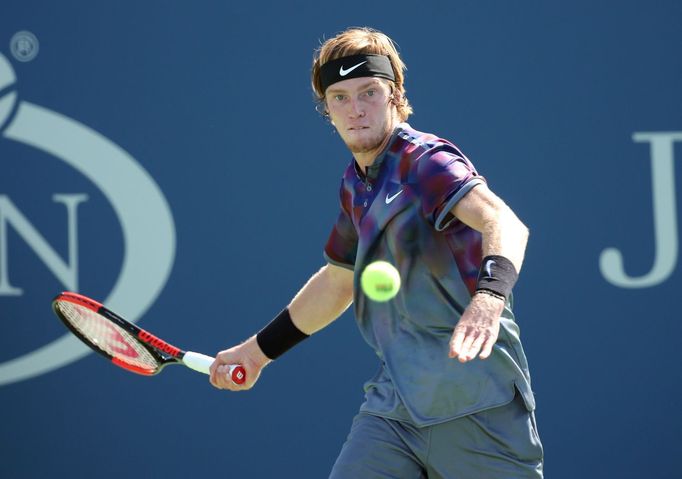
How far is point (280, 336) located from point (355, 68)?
0.94m

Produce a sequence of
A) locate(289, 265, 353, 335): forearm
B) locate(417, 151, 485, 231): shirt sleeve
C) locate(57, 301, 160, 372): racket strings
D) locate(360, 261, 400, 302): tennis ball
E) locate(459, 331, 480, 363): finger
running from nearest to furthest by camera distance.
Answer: locate(459, 331, 480, 363): finger < locate(417, 151, 485, 231): shirt sleeve < locate(360, 261, 400, 302): tennis ball < locate(289, 265, 353, 335): forearm < locate(57, 301, 160, 372): racket strings

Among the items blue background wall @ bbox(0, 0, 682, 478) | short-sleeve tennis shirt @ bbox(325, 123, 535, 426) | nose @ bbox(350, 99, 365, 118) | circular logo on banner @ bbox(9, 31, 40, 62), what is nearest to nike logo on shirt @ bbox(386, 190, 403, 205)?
short-sleeve tennis shirt @ bbox(325, 123, 535, 426)

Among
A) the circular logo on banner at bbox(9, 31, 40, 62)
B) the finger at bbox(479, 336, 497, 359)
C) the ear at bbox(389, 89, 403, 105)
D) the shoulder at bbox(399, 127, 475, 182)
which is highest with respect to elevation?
the circular logo on banner at bbox(9, 31, 40, 62)

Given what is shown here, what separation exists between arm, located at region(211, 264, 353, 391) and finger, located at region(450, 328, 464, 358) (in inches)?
46.0

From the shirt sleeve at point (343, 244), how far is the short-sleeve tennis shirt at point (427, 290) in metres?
0.32

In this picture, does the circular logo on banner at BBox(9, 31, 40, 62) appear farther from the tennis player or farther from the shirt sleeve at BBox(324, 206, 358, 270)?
the tennis player

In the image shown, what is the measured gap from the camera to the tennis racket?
4.27m

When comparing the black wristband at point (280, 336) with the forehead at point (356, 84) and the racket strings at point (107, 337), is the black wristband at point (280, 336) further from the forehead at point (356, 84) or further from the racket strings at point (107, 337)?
the forehead at point (356, 84)

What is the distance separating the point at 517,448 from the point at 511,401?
0.13 metres

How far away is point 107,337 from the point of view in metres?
4.50

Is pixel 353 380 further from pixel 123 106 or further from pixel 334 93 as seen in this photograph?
pixel 334 93

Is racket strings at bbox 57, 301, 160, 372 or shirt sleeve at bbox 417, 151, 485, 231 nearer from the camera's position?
shirt sleeve at bbox 417, 151, 485, 231

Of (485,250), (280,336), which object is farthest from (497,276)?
(280,336)

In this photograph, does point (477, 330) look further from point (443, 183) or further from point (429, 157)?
point (429, 157)
